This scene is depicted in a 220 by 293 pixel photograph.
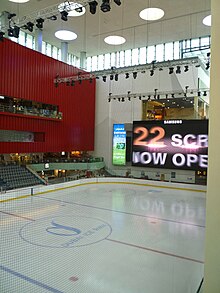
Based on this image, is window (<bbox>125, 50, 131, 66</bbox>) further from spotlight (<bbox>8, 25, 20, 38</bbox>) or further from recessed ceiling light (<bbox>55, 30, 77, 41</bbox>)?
spotlight (<bbox>8, 25, 20, 38</bbox>)

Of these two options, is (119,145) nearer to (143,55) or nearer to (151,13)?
(143,55)

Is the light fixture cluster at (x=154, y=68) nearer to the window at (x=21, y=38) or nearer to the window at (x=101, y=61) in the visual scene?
the window at (x=21, y=38)

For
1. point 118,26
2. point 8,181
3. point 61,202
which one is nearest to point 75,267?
point 61,202

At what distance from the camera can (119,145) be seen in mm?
24578

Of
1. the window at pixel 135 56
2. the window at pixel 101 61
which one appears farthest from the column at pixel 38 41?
the window at pixel 135 56

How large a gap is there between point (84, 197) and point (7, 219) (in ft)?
18.0

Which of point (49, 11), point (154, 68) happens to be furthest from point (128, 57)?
point (49, 11)

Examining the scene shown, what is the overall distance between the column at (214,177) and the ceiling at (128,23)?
14.1 metres

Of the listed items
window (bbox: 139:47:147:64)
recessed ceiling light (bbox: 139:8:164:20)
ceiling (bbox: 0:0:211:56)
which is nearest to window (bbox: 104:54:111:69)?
ceiling (bbox: 0:0:211:56)

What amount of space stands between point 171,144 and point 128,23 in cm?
970

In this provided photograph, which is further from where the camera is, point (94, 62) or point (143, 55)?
point (94, 62)

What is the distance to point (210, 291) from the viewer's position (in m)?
3.42

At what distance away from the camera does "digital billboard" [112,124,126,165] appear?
24.3m

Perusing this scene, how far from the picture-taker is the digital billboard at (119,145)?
24.3 metres
